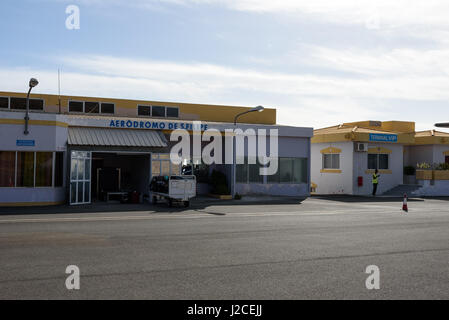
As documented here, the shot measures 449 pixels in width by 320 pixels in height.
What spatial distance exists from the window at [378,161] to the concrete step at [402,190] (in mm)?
1874

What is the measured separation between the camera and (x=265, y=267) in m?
9.26

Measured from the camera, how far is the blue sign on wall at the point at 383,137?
126 ft

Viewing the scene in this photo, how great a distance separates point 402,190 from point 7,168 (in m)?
29.0

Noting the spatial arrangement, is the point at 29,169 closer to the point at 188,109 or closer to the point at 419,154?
the point at 188,109

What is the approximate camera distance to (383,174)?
3956cm

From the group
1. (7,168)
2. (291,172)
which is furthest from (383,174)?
(7,168)

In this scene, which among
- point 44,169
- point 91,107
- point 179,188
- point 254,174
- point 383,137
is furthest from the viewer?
point 383,137

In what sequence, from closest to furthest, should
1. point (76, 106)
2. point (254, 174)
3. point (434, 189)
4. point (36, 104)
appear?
1. point (254, 174)
2. point (36, 104)
3. point (76, 106)
4. point (434, 189)

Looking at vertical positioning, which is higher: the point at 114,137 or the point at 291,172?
the point at 114,137

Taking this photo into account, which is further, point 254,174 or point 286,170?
point 286,170

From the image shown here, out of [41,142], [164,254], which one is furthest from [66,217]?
[164,254]

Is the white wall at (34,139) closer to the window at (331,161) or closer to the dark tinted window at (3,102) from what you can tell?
the dark tinted window at (3,102)

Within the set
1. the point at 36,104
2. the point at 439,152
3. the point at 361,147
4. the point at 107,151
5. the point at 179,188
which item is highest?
the point at 36,104

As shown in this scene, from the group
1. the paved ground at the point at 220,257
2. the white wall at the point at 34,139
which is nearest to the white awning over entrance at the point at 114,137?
the white wall at the point at 34,139
